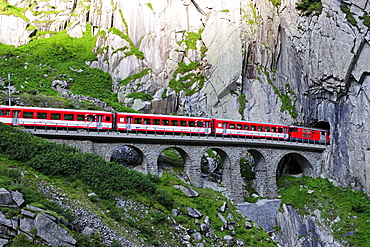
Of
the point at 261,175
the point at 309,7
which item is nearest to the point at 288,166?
the point at 261,175

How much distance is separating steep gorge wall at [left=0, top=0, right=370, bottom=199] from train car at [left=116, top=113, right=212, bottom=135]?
1484cm

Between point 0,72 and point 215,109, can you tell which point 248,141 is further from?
point 0,72

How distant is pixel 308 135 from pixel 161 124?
22059mm

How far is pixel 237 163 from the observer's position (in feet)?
130

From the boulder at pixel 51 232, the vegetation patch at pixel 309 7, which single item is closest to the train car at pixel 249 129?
the vegetation patch at pixel 309 7

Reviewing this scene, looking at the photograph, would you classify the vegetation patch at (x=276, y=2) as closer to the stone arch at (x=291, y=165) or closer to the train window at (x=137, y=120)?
the stone arch at (x=291, y=165)

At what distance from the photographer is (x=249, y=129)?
41.7 metres

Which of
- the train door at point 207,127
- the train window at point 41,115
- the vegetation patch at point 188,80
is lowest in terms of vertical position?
the train door at point 207,127

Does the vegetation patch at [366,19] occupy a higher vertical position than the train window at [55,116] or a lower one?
higher

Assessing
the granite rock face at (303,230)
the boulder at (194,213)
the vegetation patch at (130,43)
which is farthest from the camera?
the vegetation patch at (130,43)

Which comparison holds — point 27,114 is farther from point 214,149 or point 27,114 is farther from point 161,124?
point 214,149

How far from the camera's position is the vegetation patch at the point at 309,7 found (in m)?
51.0

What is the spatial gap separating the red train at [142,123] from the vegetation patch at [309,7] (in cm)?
1967

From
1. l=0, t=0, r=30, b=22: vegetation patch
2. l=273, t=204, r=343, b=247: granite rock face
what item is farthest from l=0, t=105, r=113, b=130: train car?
l=0, t=0, r=30, b=22: vegetation patch
